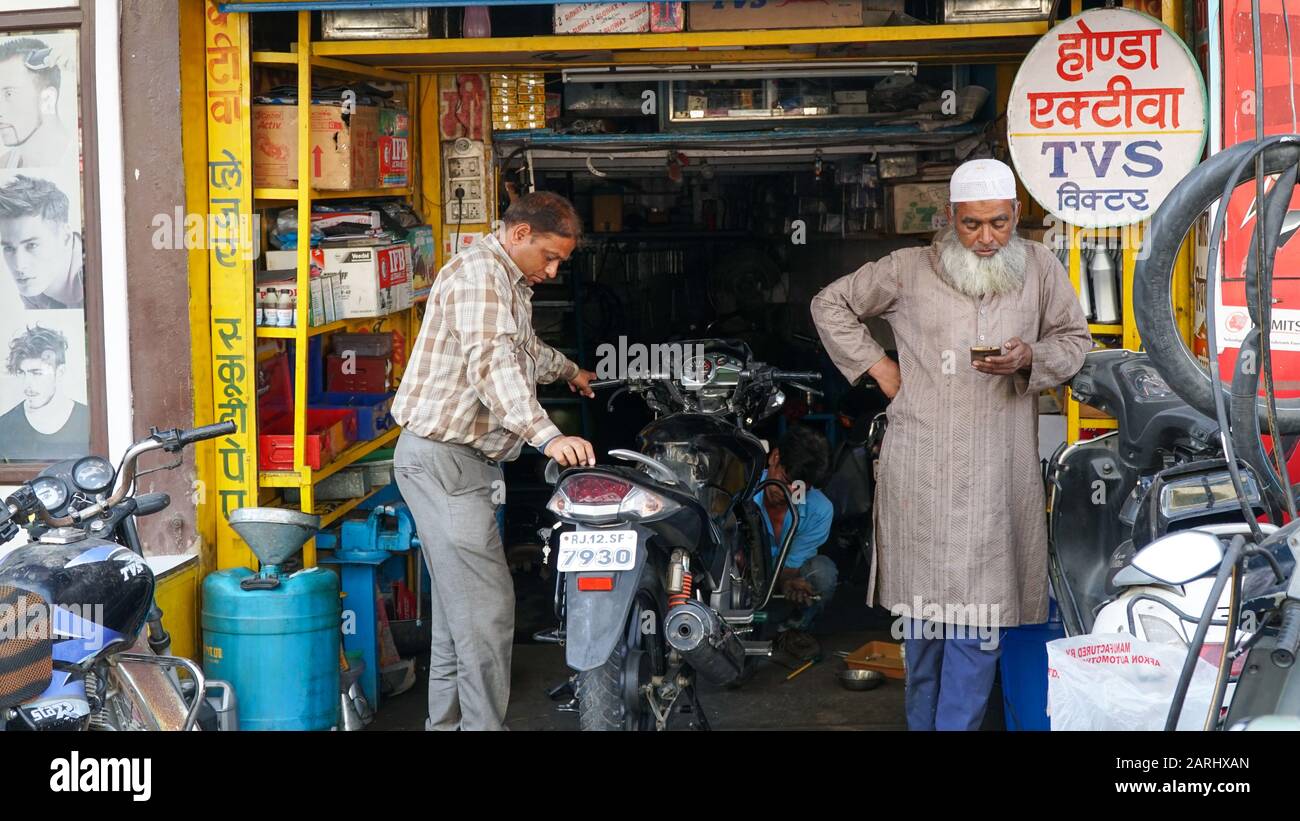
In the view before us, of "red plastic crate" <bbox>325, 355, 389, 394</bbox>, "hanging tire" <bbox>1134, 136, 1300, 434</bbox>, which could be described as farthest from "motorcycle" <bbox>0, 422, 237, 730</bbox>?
"hanging tire" <bbox>1134, 136, 1300, 434</bbox>

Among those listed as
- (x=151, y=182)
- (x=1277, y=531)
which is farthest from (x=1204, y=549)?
(x=151, y=182)

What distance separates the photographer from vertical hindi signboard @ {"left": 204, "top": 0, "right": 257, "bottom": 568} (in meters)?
4.65

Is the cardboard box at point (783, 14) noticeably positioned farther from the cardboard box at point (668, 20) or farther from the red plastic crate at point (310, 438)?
the red plastic crate at point (310, 438)

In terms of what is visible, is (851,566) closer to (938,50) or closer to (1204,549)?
(938,50)

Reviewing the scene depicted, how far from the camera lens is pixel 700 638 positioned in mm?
3926

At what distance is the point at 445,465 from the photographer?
4191 millimetres

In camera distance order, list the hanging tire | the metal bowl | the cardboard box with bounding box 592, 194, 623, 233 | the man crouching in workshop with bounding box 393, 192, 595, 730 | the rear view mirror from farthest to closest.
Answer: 1. the cardboard box with bounding box 592, 194, 623, 233
2. the metal bowl
3. the man crouching in workshop with bounding box 393, 192, 595, 730
4. the hanging tire
5. the rear view mirror

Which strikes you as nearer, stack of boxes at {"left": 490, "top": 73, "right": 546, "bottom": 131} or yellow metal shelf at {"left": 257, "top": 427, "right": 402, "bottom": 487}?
yellow metal shelf at {"left": 257, "top": 427, "right": 402, "bottom": 487}

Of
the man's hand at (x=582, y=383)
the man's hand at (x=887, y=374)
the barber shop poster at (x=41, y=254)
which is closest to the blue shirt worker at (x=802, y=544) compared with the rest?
the man's hand at (x=582, y=383)

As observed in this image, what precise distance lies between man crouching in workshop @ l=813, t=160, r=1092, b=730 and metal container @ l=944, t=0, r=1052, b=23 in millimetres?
853

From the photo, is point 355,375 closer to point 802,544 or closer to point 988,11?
point 802,544

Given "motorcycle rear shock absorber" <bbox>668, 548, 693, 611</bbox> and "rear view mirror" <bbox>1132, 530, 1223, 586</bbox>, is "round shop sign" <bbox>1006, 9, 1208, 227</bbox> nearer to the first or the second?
"motorcycle rear shock absorber" <bbox>668, 548, 693, 611</bbox>

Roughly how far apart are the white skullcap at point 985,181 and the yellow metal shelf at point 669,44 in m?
0.90

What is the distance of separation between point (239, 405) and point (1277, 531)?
3.38 m
